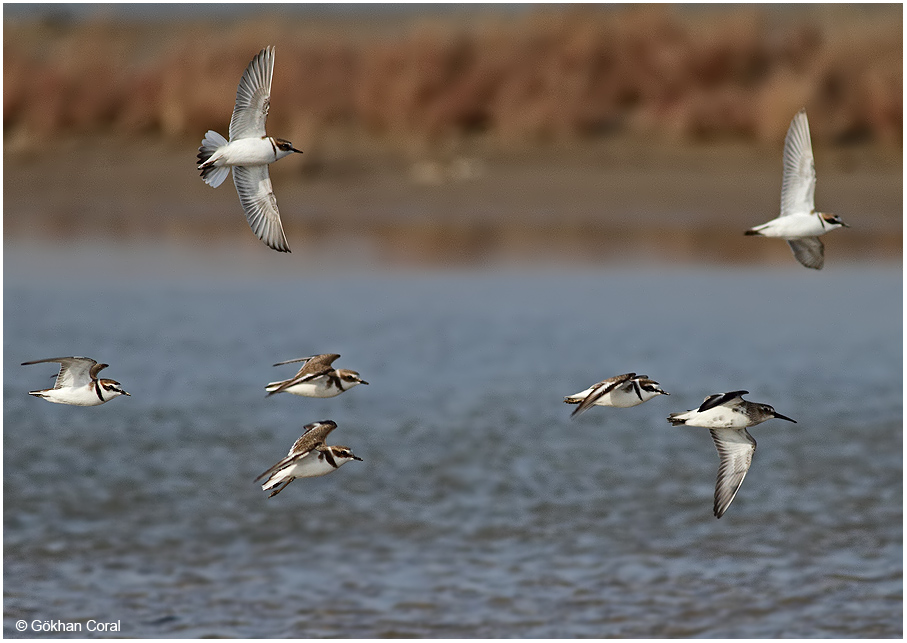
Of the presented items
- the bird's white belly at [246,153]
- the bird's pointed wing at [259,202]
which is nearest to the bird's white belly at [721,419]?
the bird's pointed wing at [259,202]

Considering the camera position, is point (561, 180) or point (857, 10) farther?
point (857, 10)

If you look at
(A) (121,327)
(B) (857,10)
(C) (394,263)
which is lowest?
(A) (121,327)

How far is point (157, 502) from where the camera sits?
16062mm

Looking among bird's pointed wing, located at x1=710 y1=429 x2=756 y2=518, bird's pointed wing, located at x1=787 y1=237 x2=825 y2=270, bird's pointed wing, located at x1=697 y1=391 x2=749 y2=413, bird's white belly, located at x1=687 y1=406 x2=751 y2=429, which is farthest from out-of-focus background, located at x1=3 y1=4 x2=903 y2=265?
bird's pointed wing, located at x1=697 y1=391 x2=749 y2=413

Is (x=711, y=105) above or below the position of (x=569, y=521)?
above

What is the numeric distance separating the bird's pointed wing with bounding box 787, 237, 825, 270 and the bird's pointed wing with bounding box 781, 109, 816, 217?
17cm

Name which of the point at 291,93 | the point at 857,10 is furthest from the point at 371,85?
the point at 857,10

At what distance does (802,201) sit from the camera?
7.07 m

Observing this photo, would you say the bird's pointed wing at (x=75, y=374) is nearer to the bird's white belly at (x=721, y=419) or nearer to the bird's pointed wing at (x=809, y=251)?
the bird's white belly at (x=721, y=419)

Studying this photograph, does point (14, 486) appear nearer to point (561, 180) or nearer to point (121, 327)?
point (121, 327)

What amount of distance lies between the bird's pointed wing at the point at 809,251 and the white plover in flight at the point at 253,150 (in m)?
2.49

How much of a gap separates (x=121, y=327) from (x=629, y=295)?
27.7 feet

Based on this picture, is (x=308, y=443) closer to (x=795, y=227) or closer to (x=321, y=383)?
(x=321, y=383)

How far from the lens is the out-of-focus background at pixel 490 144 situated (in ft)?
92.9
